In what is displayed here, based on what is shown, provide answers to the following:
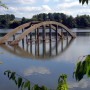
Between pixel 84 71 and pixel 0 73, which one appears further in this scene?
pixel 0 73

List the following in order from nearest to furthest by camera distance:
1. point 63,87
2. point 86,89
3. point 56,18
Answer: point 63,87, point 86,89, point 56,18

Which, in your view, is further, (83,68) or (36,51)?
(36,51)

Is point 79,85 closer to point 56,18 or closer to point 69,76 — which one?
point 69,76

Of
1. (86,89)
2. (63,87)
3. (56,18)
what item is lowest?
(86,89)

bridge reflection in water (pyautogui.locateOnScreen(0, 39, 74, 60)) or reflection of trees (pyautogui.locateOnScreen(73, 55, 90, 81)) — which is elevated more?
reflection of trees (pyautogui.locateOnScreen(73, 55, 90, 81))

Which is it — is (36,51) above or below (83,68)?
below

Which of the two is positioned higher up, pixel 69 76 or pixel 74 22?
pixel 74 22

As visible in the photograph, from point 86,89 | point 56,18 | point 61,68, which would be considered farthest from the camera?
point 56,18

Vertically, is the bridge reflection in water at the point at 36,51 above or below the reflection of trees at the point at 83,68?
below

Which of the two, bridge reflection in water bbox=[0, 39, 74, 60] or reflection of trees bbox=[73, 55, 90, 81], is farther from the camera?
bridge reflection in water bbox=[0, 39, 74, 60]

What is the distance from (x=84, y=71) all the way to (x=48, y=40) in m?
27.9

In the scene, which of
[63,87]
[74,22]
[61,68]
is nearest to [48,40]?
[61,68]

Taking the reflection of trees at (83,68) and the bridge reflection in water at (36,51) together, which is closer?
the reflection of trees at (83,68)

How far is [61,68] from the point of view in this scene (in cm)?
1106
